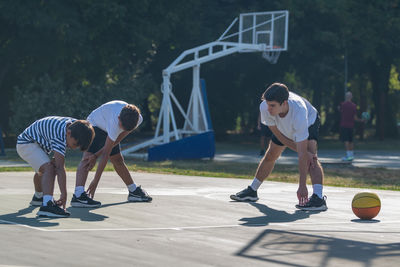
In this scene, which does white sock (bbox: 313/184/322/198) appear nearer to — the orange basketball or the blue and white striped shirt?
the orange basketball

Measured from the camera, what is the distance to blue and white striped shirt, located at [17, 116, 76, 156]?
859 centimetres

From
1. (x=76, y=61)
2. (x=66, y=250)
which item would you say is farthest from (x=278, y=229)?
(x=76, y=61)

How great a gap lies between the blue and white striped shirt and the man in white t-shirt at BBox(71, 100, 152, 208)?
0.85 metres

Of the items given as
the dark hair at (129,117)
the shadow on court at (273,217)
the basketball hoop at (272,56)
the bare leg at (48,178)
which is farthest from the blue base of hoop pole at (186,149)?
the bare leg at (48,178)

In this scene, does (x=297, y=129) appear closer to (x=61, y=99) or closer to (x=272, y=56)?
(x=272, y=56)

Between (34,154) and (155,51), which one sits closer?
(34,154)

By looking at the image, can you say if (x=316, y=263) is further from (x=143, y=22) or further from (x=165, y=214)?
(x=143, y=22)

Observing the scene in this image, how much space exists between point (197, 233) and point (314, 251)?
4.68 feet

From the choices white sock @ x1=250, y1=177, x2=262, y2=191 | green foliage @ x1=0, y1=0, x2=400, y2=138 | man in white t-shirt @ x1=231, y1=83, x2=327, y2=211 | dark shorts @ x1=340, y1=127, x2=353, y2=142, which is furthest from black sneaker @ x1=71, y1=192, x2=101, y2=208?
green foliage @ x1=0, y1=0, x2=400, y2=138

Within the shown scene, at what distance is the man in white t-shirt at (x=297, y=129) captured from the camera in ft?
30.9

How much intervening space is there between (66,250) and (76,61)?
26272 millimetres

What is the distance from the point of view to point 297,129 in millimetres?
9539

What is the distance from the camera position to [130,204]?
10289mm

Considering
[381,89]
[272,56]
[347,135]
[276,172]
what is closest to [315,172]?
[276,172]
